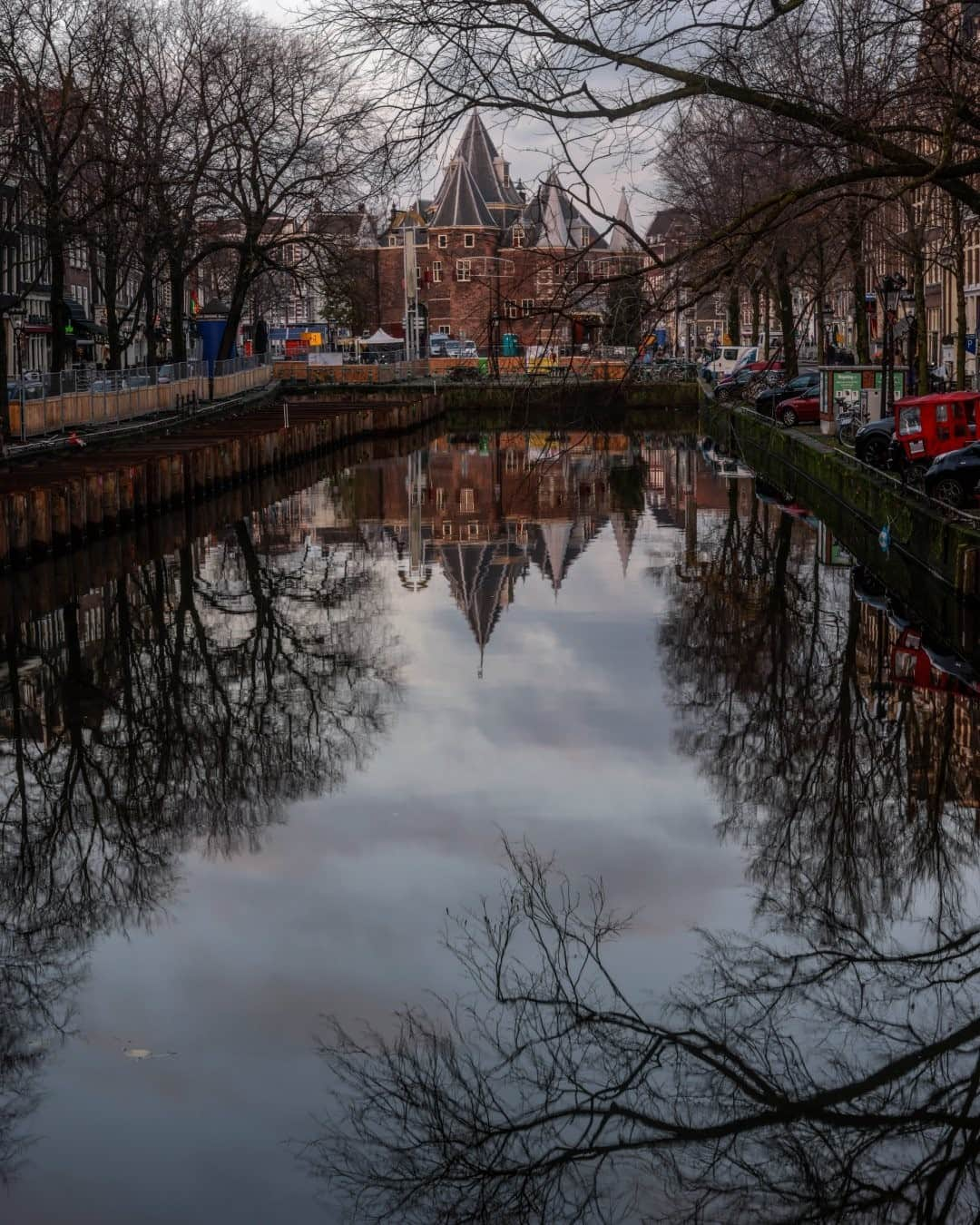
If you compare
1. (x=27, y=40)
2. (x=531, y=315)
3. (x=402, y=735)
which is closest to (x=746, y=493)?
(x=27, y=40)

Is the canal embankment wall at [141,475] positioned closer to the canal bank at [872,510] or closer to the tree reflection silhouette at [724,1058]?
the canal bank at [872,510]

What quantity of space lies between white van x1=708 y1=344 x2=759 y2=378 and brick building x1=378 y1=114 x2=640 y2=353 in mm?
9655

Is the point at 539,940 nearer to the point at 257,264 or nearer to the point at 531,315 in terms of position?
the point at 531,315

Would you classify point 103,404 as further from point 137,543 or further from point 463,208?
point 463,208

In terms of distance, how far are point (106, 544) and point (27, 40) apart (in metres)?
24.3

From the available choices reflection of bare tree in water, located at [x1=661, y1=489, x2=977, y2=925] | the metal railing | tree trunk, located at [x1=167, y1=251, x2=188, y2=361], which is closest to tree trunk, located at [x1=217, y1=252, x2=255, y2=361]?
the metal railing

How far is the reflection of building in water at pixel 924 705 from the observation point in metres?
18.1

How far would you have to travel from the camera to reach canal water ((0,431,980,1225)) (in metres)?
10.1

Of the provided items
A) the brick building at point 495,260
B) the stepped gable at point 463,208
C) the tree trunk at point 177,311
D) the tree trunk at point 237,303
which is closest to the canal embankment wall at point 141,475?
the tree trunk at point 177,311

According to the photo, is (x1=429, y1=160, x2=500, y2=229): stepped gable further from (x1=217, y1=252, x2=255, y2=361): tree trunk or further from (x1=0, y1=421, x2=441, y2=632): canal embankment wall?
(x1=0, y1=421, x2=441, y2=632): canal embankment wall

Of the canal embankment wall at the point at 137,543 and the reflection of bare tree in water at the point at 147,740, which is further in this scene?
the canal embankment wall at the point at 137,543

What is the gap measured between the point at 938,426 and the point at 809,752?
1685cm

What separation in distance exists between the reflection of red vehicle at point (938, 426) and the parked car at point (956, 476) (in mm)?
4160

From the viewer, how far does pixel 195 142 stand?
66.6 meters
